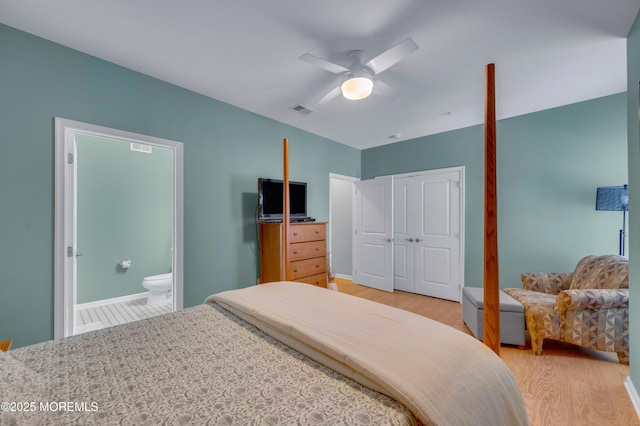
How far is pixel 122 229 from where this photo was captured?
148 inches

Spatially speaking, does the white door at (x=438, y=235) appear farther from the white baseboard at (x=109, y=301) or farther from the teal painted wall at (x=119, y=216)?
the white baseboard at (x=109, y=301)

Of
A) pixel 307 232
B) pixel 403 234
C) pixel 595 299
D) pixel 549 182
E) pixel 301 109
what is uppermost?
pixel 301 109

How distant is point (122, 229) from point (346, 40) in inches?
155

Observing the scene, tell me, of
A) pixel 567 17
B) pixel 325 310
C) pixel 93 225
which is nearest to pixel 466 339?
pixel 325 310

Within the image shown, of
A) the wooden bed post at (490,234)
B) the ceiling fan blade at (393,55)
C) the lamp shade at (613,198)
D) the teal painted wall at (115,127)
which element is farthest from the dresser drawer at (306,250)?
the lamp shade at (613,198)

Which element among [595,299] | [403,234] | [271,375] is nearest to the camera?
[271,375]

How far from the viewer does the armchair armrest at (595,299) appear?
83.7 inches

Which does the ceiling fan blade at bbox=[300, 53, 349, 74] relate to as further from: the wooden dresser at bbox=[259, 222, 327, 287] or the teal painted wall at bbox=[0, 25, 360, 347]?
the wooden dresser at bbox=[259, 222, 327, 287]

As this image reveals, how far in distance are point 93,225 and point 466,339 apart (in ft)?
14.7

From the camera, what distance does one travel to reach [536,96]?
283 cm

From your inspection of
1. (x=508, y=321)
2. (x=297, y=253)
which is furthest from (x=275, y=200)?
(x=508, y=321)

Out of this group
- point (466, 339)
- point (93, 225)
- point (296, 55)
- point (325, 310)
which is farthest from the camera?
point (93, 225)

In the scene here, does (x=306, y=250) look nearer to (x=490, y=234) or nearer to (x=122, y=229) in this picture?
(x=490, y=234)

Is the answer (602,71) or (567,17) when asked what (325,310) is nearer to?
(567,17)
